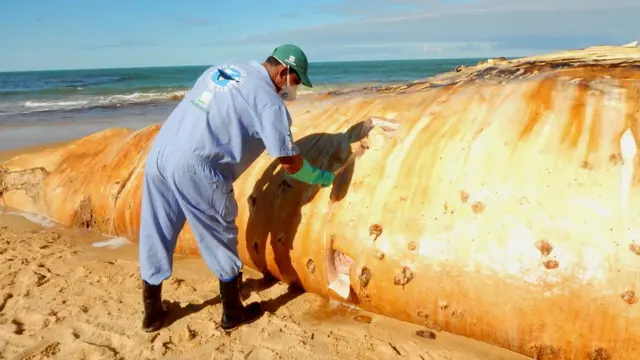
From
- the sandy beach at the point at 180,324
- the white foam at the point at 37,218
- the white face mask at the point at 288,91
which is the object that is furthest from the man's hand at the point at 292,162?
the white foam at the point at 37,218

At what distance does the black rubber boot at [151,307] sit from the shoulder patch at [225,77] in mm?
1185

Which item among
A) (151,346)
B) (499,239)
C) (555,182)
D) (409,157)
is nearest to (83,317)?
(151,346)

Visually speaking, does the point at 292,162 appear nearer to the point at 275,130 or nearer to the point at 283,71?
the point at 275,130

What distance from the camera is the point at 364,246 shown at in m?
3.04

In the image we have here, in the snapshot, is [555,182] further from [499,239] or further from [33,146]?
[33,146]

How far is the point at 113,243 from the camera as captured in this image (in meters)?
4.68

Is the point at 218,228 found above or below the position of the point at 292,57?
below

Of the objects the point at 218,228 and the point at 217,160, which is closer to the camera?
the point at 217,160

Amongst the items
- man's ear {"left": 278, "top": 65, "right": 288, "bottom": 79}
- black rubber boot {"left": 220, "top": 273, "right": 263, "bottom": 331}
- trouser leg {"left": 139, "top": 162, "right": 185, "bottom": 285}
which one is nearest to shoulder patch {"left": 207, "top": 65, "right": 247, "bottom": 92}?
man's ear {"left": 278, "top": 65, "right": 288, "bottom": 79}

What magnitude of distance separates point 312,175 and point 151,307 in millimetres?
1180

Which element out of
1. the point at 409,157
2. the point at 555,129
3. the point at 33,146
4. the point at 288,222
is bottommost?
the point at 33,146

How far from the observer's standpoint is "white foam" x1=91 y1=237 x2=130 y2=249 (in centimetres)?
463

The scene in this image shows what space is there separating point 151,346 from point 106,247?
5.91 feet

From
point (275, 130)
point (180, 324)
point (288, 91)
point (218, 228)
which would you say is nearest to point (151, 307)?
point (180, 324)
